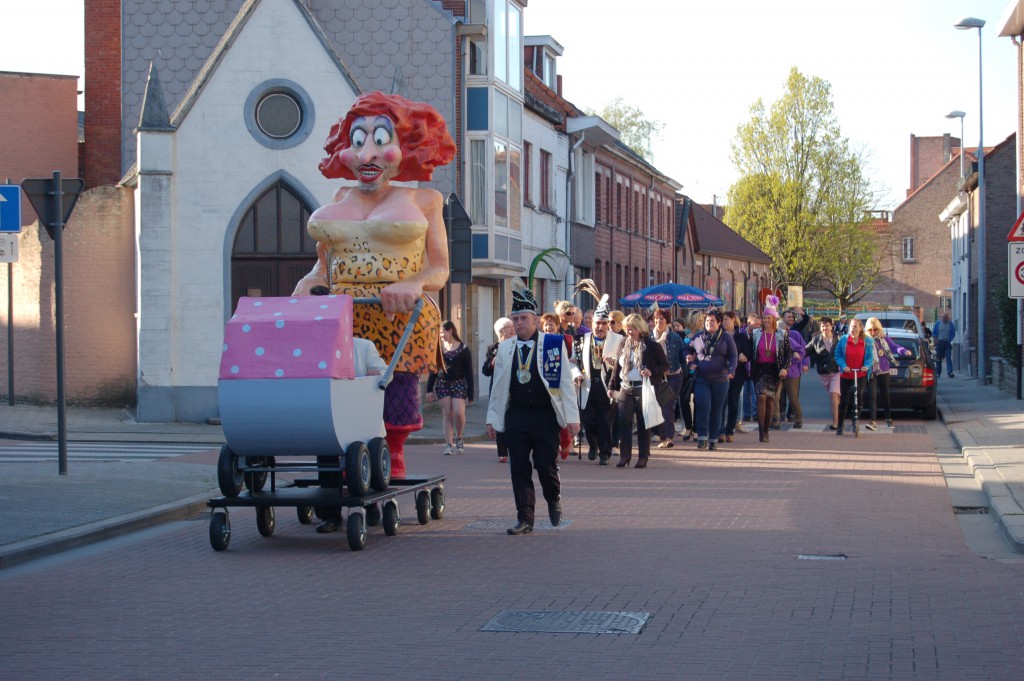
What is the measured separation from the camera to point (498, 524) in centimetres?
1124

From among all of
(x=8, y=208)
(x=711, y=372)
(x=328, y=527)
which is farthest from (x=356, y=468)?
(x=711, y=372)

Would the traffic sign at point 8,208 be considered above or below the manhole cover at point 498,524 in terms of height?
above

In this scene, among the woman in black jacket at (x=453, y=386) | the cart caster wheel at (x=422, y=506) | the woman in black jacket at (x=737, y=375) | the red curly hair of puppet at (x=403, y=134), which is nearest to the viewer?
the red curly hair of puppet at (x=403, y=134)

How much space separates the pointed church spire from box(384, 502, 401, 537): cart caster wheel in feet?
44.2

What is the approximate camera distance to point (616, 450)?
19.1m

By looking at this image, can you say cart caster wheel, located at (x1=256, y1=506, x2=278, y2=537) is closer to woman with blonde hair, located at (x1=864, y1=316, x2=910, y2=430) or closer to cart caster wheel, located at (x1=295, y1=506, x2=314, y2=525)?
cart caster wheel, located at (x1=295, y1=506, x2=314, y2=525)

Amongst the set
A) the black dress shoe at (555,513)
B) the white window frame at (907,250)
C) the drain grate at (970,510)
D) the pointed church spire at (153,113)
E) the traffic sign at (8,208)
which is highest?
the white window frame at (907,250)

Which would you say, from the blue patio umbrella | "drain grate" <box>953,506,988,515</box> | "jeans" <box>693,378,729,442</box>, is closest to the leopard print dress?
"drain grate" <box>953,506,988,515</box>

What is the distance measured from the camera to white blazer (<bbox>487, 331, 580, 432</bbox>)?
1059 centimetres

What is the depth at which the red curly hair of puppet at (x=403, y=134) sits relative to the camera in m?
11.0

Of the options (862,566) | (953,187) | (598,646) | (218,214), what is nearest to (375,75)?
(218,214)

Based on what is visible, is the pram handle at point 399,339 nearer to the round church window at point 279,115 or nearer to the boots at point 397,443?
the boots at point 397,443

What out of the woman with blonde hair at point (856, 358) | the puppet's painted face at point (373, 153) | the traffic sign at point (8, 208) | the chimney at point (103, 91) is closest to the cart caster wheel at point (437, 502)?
the puppet's painted face at point (373, 153)

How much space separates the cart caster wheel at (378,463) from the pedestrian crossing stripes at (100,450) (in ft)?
23.5
